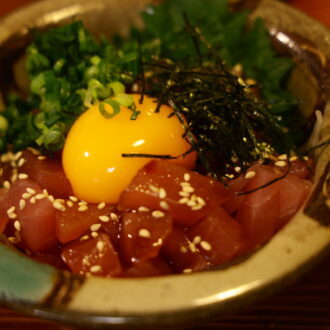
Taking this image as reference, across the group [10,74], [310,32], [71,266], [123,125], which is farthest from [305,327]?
[10,74]

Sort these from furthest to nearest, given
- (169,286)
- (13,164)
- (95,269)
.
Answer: (13,164), (95,269), (169,286)

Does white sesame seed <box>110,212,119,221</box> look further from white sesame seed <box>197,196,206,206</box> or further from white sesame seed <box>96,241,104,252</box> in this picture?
white sesame seed <box>197,196,206,206</box>

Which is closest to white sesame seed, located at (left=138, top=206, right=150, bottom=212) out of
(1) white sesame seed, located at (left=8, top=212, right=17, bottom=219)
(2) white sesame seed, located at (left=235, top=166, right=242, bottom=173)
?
(2) white sesame seed, located at (left=235, top=166, right=242, bottom=173)

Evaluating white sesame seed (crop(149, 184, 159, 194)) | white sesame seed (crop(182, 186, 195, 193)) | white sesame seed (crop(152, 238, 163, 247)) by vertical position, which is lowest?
white sesame seed (crop(152, 238, 163, 247))

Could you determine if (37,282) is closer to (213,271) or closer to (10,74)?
(213,271)

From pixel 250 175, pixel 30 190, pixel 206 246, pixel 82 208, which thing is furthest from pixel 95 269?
pixel 250 175

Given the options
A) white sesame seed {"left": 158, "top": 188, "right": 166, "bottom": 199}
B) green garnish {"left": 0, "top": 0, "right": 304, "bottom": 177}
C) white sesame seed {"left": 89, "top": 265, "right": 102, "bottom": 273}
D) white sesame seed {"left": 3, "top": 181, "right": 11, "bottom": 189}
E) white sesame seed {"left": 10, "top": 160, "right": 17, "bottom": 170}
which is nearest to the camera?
white sesame seed {"left": 89, "top": 265, "right": 102, "bottom": 273}

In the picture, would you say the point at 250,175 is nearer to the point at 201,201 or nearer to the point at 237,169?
the point at 237,169

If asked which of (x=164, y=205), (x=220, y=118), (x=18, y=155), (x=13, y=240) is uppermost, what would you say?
(x=220, y=118)
